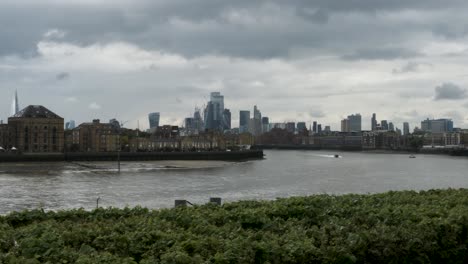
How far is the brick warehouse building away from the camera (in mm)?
171250

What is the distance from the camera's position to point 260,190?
65000 millimetres

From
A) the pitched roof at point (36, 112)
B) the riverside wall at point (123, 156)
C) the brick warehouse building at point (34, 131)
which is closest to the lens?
the riverside wall at point (123, 156)

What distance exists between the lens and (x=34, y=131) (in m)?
172

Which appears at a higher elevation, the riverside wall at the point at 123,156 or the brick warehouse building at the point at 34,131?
the brick warehouse building at the point at 34,131

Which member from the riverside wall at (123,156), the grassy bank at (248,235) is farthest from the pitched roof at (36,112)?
the grassy bank at (248,235)

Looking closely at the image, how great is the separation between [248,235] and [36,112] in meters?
180

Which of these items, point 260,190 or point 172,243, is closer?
point 172,243

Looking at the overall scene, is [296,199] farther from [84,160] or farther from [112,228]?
[84,160]

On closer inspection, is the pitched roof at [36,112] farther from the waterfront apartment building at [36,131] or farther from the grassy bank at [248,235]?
the grassy bank at [248,235]

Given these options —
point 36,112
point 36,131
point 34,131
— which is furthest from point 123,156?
point 36,112

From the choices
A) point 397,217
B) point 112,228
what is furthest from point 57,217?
point 397,217

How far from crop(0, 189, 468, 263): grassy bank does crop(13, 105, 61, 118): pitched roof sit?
173549mm

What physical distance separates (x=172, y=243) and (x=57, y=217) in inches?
174

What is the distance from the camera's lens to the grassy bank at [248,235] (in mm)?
7926
